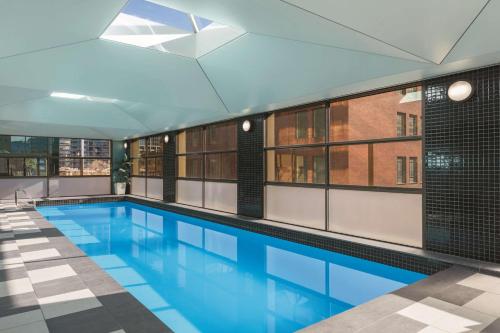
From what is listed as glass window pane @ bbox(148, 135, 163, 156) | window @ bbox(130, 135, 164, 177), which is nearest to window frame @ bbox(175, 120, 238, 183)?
glass window pane @ bbox(148, 135, 163, 156)

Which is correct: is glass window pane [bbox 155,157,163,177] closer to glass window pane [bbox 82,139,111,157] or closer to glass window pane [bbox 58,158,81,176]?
glass window pane [bbox 82,139,111,157]

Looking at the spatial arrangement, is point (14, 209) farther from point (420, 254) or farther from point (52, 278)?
point (420, 254)

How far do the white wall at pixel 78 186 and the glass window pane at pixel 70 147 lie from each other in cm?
94

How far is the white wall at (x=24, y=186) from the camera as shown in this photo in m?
11.9

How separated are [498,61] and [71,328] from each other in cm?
488

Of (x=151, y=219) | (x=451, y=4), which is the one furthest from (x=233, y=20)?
(x=151, y=219)

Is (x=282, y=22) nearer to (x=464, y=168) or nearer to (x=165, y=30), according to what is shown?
(x=165, y=30)

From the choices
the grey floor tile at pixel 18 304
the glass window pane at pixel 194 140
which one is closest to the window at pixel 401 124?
the grey floor tile at pixel 18 304

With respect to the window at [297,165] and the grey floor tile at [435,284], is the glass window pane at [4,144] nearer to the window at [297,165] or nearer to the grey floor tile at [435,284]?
the window at [297,165]

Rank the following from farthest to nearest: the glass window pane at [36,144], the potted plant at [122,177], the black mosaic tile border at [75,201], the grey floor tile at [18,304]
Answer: the potted plant at [122,177], the glass window pane at [36,144], the black mosaic tile border at [75,201], the grey floor tile at [18,304]

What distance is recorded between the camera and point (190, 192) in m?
10.3

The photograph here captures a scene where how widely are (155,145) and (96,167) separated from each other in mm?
3316

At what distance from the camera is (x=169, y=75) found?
5984 millimetres

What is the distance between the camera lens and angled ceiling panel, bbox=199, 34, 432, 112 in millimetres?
4387
